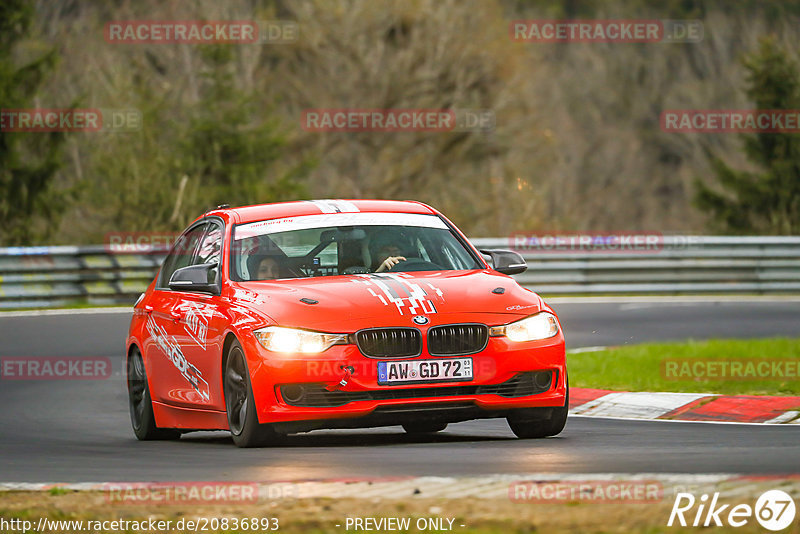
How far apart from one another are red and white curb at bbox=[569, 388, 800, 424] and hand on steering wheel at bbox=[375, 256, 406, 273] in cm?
282

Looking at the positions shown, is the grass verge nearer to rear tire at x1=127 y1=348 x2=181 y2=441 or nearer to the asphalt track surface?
the asphalt track surface

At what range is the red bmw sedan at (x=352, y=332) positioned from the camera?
9281mm

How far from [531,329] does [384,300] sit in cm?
92

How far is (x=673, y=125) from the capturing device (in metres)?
49.0

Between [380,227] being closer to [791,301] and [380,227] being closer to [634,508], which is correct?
[634,508]

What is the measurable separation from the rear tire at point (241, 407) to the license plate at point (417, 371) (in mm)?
773

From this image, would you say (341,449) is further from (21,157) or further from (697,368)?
(21,157)

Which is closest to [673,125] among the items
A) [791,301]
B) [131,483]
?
[791,301]

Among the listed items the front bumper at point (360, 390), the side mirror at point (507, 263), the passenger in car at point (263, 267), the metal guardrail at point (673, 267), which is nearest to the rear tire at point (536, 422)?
the front bumper at point (360, 390)

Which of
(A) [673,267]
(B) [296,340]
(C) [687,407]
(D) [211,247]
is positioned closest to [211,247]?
(D) [211,247]

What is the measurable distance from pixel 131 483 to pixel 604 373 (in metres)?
7.62

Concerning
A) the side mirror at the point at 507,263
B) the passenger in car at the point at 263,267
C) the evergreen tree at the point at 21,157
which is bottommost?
the evergreen tree at the point at 21,157

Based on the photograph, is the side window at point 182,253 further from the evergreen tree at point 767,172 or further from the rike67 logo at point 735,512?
the evergreen tree at point 767,172

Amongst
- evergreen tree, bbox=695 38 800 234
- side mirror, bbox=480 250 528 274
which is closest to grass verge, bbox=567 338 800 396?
side mirror, bbox=480 250 528 274
